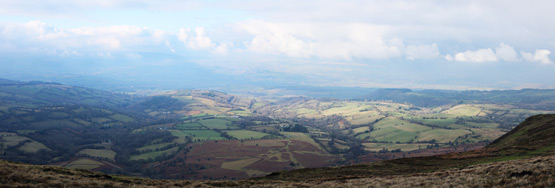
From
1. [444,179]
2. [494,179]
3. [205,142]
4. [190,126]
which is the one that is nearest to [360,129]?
[205,142]

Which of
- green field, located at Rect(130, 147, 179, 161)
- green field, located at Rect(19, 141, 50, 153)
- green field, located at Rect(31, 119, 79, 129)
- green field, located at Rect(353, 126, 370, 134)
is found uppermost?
green field, located at Rect(31, 119, 79, 129)

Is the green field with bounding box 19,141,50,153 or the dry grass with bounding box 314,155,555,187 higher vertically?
the dry grass with bounding box 314,155,555,187

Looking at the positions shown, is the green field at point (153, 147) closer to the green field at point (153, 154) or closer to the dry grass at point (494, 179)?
the green field at point (153, 154)

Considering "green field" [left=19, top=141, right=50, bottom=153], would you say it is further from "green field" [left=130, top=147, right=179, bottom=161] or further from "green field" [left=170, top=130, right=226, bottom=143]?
"green field" [left=170, top=130, right=226, bottom=143]

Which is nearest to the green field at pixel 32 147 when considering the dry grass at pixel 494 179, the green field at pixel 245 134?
the green field at pixel 245 134

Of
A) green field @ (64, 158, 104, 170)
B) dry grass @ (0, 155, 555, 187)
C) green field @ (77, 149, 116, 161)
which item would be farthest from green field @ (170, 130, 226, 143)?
dry grass @ (0, 155, 555, 187)

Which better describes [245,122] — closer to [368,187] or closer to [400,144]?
[400,144]

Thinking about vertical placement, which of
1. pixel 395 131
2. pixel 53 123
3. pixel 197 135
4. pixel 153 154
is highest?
pixel 53 123

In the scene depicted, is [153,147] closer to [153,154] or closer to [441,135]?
[153,154]
